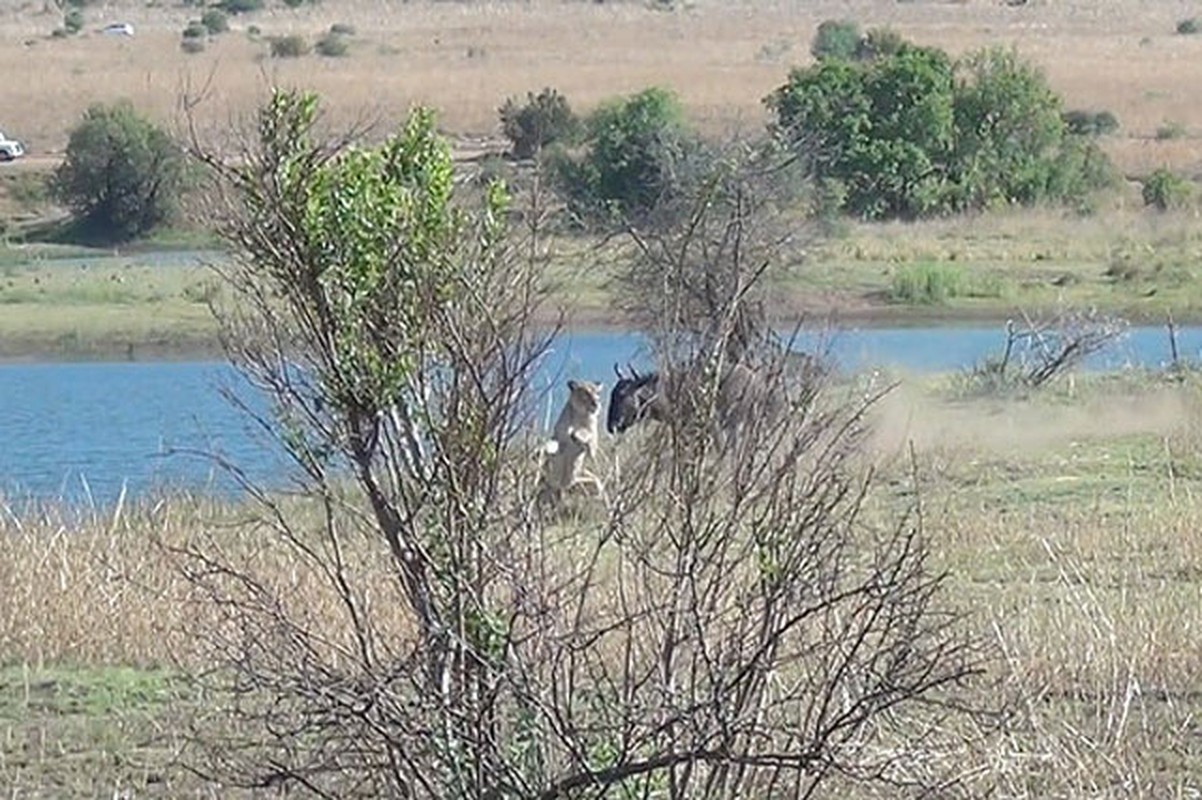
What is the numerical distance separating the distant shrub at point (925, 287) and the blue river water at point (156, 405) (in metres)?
1.21

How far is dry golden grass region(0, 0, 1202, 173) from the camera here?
183ft

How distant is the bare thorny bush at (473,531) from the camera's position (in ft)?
22.0

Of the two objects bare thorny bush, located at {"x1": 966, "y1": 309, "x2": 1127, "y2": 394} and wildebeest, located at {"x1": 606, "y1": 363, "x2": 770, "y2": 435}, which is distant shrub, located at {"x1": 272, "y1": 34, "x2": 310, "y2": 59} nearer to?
bare thorny bush, located at {"x1": 966, "y1": 309, "x2": 1127, "y2": 394}

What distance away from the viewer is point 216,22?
81.5 metres

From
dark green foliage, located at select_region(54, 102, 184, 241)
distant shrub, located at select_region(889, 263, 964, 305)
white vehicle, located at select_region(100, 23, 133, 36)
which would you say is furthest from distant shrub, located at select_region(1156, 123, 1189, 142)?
white vehicle, located at select_region(100, 23, 133, 36)

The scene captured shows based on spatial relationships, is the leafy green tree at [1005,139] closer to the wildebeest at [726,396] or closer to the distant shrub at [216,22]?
the wildebeest at [726,396]

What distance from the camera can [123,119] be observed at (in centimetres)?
4331

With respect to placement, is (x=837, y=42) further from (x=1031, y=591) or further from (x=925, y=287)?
(x=1031, y=591)

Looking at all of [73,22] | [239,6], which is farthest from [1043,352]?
[239,6]

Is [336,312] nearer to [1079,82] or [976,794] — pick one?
[976,794]

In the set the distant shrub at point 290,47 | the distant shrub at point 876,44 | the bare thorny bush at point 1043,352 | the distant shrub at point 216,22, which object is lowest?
the distant shrub at point 216,22

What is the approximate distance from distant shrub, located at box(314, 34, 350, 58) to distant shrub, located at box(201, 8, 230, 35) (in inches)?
226

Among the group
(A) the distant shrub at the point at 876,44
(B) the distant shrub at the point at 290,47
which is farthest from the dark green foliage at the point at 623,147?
(B) the distant shrub at the point at 290,47

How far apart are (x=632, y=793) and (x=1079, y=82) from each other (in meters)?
58.8
